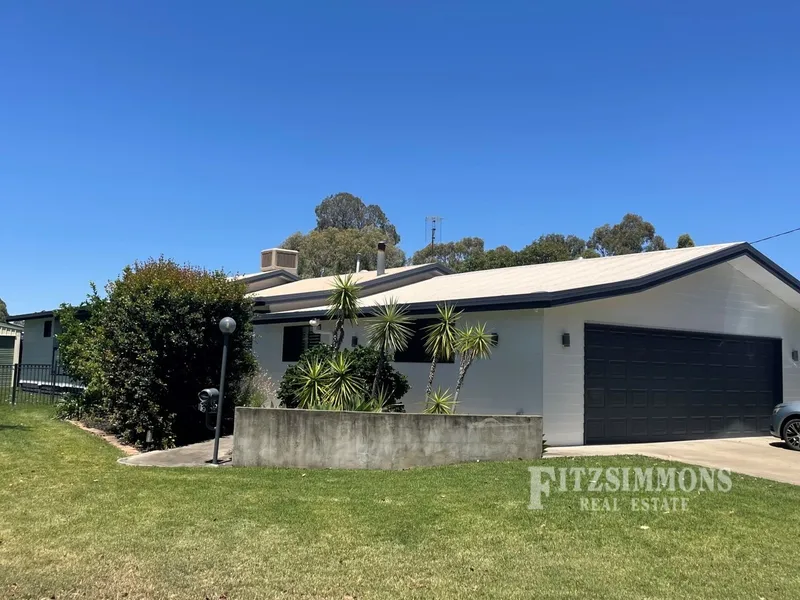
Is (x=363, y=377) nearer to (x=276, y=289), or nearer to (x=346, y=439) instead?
(x=346, y=439)

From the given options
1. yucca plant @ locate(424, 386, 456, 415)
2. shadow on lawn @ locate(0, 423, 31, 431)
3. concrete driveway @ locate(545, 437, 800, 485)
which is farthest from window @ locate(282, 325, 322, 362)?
concrete driveway @ locate(545, 437, 800, 485)

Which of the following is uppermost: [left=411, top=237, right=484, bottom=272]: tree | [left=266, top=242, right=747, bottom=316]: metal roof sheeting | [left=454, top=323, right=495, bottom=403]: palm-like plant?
[left=411, top=237, right=484, bottom=272]: tree

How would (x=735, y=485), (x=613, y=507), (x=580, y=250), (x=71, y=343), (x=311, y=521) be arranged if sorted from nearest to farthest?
(x=311, y=521)
(x=613, y=507)
(x=735, y=485)
(x=71, y=343)
(x=580, y=250)

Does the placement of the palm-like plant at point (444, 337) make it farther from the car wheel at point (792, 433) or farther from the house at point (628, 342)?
the car wheel at point (792, 433)

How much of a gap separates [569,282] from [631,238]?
175ft

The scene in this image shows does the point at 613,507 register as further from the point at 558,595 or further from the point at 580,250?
the point at 580,250

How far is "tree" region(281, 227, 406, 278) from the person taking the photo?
56.5 m

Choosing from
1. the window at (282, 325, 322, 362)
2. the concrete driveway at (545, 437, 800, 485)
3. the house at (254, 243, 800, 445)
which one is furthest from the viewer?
the window at (282, 325, 322, 362)

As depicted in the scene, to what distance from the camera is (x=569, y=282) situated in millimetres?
13711

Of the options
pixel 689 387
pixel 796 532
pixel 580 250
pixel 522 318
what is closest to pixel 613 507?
pixel 796 532

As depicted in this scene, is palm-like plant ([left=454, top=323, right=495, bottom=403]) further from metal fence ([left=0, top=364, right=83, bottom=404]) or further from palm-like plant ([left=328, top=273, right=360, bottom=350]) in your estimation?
metal fence ([left=0, top=364, right=83, bottom=404])

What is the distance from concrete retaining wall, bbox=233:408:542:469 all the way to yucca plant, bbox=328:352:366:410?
1.41 m

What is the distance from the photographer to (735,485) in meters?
9.10

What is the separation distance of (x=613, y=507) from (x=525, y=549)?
A: 1.95 meters
